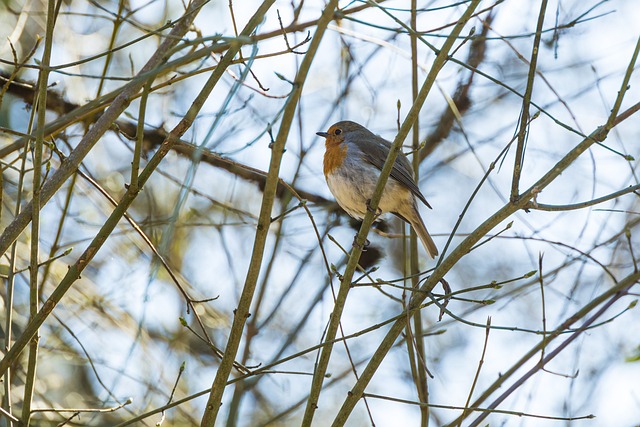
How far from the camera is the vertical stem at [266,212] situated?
2.02m

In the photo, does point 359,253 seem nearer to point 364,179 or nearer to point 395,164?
point 364,179

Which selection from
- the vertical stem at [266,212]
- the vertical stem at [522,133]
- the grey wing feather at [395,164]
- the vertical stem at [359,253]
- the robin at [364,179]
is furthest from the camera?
the grey wing feather at [395,164]

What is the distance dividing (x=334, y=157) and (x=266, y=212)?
267cm


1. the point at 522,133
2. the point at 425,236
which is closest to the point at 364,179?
the point at 425,236

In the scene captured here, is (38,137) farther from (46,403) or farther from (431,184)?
(431,184)

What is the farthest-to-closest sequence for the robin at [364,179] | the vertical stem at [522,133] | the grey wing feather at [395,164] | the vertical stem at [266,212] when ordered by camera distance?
the grey wing feather at [395,164] < the robin at [364,179] < the vertical stem at [522,133] < the vertical stem at [266,212]

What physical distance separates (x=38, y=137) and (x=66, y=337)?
3.40m

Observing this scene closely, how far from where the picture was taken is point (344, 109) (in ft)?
17.2

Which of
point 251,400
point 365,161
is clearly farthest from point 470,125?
point 251,400

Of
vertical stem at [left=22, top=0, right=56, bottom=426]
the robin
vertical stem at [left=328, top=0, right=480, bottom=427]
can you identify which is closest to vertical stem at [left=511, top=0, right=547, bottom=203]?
vertical stem at [left=328, top=0, right=480, bottom=427]

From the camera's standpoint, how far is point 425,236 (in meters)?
4.79

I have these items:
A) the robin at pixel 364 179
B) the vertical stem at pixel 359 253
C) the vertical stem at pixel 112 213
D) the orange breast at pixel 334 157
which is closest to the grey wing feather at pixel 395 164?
the robin at pixel 364 179

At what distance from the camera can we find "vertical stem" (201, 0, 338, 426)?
6.63 ft

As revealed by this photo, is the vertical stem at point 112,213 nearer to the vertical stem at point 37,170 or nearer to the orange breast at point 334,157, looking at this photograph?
the vertical stem at point 37,170
